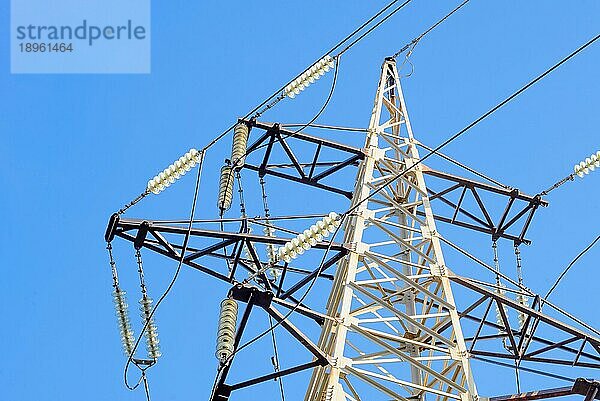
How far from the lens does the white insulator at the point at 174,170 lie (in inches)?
594

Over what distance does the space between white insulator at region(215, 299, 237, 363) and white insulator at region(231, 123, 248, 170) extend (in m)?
5.95

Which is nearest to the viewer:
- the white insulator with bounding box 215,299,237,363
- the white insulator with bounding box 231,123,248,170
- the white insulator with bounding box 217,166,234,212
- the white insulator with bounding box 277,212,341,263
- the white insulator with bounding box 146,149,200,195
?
the white insulator with bounding box 215,299,237,363

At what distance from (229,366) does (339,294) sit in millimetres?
3003

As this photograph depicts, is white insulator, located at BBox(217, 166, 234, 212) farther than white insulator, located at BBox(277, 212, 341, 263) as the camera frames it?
Yes

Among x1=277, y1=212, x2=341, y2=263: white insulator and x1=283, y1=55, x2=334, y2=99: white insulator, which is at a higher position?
x1=283, y1=55, x2=334, y2=99: white insulator

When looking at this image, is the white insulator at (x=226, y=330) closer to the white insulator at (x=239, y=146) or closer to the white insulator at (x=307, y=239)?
the white insulator at (x=307, y=239)

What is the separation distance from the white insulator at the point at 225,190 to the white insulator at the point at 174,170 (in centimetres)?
235

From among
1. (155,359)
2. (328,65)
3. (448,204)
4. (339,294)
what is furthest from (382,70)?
(155,359)

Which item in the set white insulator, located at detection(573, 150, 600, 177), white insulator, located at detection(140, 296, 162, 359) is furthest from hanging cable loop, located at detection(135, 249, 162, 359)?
white insulator, located at detection(573, 150, 600, 177)

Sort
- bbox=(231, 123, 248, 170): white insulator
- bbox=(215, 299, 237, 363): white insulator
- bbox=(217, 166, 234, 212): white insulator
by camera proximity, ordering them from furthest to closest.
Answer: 1. bbox=(231, 123, 248, 170): white insulator
2. bbox=(217, 166, 234, 212): white insulator
3. bbox=(215, 299, 237, 363): white insulator

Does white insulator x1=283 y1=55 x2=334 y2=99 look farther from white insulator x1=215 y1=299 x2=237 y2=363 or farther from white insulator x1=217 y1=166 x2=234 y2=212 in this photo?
white insulator x1=215 y1=299 x2=237 y2=363

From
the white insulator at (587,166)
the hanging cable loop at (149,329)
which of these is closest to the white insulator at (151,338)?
the hanging cable loop at (149,329)

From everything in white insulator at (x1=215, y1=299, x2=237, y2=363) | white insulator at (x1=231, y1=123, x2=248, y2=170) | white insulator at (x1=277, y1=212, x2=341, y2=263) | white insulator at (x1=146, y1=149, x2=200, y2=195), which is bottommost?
white insulator at (x1=215, y1=299, x2=237, y2=363)

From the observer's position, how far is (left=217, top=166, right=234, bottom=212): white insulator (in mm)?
17422
